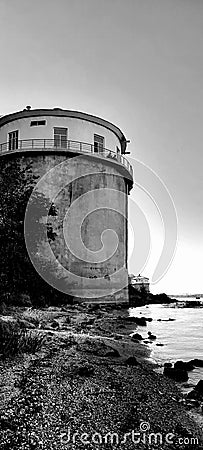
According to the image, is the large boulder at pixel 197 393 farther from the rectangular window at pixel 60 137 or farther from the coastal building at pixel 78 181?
the rectangular window at pixel 60 137

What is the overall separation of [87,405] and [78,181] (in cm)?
2861

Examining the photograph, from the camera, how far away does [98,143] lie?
35.7 metres

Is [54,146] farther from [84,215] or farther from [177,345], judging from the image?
[177,345]

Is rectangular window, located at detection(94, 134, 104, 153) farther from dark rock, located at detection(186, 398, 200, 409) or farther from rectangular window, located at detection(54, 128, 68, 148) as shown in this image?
dark rock, located at detection(186, 398, 200, 409)

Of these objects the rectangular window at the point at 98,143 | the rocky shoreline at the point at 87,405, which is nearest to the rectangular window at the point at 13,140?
the rectangular window at the point at 98,143

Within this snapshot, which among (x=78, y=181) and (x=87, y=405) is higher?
(x=78, y=181)

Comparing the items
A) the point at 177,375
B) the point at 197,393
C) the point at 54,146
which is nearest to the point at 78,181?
the point at 54,146

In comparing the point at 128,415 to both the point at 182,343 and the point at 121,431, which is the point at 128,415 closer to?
the point at 121,431

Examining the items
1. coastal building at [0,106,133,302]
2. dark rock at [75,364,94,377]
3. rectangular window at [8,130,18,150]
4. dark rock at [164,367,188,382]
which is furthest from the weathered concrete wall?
dark rock at [75,364,94,377]

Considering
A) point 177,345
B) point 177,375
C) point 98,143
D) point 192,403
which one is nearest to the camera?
point 192,403

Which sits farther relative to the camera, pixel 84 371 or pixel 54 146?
pixel 54 146

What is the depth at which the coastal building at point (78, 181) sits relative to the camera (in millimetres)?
32031

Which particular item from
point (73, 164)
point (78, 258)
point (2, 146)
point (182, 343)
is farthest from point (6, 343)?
point (2, 146)

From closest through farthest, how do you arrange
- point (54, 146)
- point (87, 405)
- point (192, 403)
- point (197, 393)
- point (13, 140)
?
1. point (87, 405)
2. point (192, 403)
3. point (197, 393)
4. point (54, 146)
5. point (13, 140)
